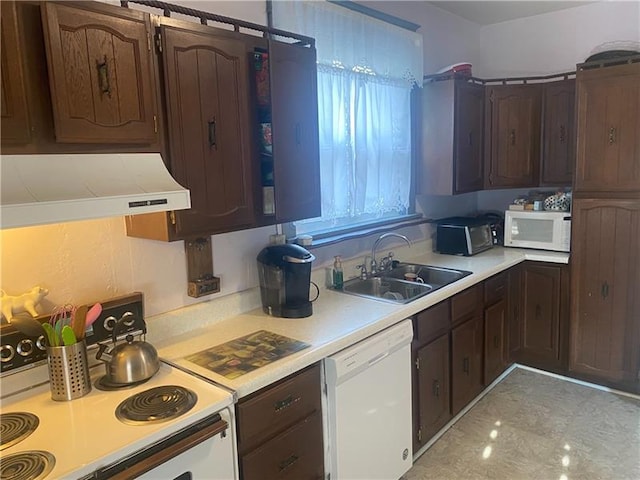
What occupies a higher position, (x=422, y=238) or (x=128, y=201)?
(x=128, y=201)

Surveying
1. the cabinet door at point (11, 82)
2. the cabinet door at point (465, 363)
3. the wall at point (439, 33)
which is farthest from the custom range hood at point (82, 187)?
the wall at point (439, 33)

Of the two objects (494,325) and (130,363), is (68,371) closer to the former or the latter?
(130,363)

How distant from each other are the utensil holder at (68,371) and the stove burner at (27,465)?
0.29 metres

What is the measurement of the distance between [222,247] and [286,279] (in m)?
0.33

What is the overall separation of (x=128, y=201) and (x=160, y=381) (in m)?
0.64

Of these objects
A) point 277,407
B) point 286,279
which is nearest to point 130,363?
point 277,407

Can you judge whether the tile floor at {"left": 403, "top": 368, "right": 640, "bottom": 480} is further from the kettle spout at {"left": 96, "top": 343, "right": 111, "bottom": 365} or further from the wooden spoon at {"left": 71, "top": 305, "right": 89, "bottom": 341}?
the wooden spoon at {"left": 71, "top": 305, "right": 89, "bottom": 341}

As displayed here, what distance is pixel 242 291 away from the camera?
2.29m

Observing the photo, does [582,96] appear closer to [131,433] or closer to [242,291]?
[242,291]

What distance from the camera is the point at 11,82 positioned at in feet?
4.10

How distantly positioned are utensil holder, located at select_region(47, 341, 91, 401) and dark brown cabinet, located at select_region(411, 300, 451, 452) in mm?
1483

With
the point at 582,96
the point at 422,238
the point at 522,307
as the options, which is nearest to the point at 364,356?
the point at 422,238

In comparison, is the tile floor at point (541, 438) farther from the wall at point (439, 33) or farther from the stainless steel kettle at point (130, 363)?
the wall at point (439, 33)

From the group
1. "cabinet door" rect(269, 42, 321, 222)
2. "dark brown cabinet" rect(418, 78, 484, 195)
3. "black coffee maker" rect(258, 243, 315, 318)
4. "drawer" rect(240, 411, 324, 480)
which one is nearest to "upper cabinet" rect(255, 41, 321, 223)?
A: "cabinet door" rect(269, 42, 321, 222)
